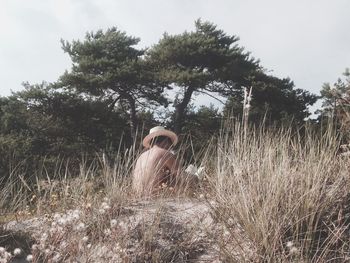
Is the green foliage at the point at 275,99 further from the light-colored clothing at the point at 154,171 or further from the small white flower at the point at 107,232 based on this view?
the small white flower at the point at 107,232

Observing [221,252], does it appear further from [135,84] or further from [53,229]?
[135,84]

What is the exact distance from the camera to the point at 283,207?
2596 millimetres

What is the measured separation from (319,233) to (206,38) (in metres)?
16.3

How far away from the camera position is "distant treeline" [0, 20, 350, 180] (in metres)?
17.0

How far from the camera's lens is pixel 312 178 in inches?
109

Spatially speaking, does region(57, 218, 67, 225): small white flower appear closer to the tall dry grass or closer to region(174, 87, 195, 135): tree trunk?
the tall dry grass

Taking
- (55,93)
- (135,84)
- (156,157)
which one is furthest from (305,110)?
(156,157)

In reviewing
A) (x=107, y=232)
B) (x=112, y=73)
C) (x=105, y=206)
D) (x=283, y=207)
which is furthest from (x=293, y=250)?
(x=112, y=73)

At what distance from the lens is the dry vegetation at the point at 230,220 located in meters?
2.51

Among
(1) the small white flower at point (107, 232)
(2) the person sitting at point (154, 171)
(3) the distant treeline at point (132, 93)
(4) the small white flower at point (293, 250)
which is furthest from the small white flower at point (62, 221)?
(3) the distant treeline at point (132, 93)

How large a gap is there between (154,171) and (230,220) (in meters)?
1.33

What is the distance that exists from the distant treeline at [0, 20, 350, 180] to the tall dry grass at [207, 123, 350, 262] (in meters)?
13.4

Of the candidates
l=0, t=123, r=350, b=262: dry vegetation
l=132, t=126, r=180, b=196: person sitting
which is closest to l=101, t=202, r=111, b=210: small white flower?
l=0, t=123, r=350, b=262: dry vegetation

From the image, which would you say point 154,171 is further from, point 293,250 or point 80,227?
point 293,250
